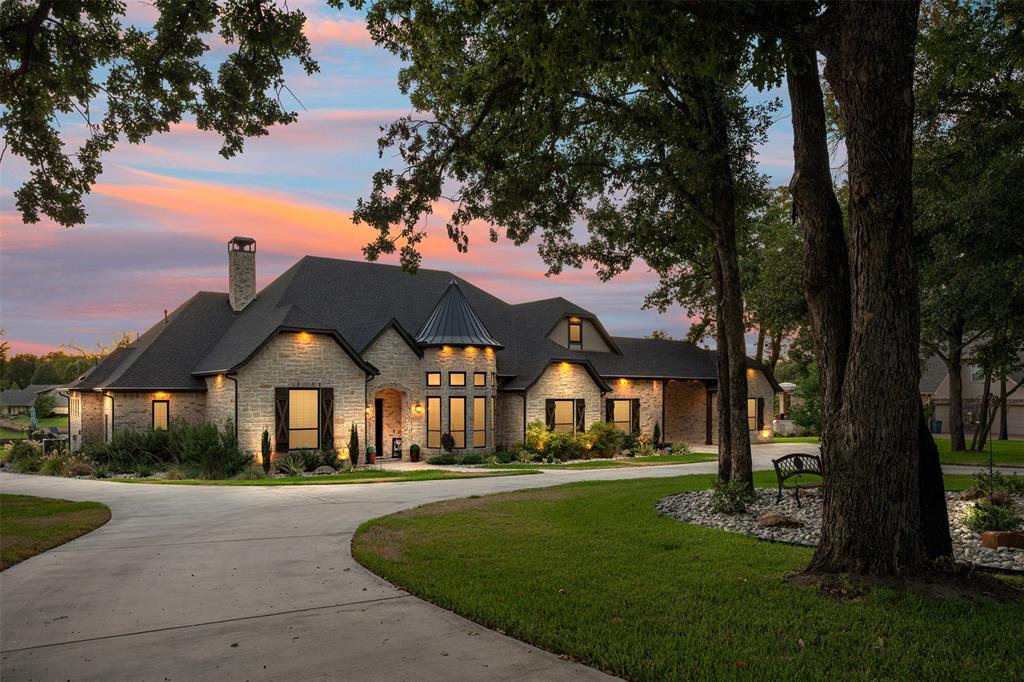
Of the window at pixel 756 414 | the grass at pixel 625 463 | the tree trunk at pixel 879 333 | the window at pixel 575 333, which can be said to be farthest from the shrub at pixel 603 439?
the tree trunk at pixel 879 333

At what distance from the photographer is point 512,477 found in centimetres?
2089

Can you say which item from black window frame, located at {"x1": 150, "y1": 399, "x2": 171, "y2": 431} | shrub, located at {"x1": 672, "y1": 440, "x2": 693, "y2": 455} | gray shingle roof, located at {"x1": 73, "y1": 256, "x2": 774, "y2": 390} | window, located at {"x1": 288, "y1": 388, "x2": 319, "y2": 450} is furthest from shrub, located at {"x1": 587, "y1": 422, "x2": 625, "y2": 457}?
black window frame, located at {"x1": 150, "y1": 399, "x2": 171, "y2": 431}

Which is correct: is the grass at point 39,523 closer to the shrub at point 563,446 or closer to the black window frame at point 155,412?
the black window frame at point 155,412

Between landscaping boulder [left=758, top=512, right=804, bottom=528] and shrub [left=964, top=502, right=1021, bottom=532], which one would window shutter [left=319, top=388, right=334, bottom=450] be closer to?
landscaping boulder [left=758, top=512, right=804, bottom=528]

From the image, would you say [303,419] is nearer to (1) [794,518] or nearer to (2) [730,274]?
A: (2) [730,274]

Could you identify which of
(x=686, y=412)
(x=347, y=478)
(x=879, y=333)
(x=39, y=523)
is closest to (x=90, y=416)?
(x=347, y=478)

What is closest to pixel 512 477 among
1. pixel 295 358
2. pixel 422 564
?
pixel 295 358

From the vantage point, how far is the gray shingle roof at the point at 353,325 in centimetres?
2544

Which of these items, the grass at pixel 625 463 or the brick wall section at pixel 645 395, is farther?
the brick wall section at pixel 645 395

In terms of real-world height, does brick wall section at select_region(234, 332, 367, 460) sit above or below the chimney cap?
below

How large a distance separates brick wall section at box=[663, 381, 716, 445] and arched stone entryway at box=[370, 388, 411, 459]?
15.8 meters

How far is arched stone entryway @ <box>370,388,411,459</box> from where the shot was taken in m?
28.8

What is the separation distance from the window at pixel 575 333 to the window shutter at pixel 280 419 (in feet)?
47.5

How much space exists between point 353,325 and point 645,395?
1491cm
